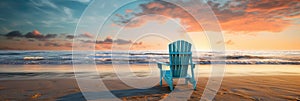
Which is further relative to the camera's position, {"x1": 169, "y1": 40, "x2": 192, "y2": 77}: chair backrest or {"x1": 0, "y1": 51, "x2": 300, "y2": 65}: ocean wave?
{"x1": 0, "y1": 51, "x2": 300, "y2": 65}: ocean wave

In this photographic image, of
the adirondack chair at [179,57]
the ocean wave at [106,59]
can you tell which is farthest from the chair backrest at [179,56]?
the ocean wave at [106,59]

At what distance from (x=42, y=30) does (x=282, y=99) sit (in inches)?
765

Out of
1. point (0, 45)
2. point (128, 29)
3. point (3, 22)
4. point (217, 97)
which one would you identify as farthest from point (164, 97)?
point (0, 45)

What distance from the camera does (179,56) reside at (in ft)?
14.5

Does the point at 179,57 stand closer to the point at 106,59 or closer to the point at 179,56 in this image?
the point at 179,56

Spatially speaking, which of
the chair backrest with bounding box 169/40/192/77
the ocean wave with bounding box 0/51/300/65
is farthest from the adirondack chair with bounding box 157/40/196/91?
the ocean wave with bounding box 0/51/300/65

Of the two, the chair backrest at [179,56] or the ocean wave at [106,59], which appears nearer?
the chair backrest at [179,56]

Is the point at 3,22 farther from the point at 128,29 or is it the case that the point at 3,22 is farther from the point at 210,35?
the point at 210,35

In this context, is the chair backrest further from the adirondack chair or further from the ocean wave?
the ocean wave

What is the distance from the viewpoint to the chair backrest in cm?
441

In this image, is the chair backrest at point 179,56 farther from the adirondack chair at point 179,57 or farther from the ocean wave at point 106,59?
the ocean wave at point 106,59

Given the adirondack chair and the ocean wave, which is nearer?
the adirondack chair

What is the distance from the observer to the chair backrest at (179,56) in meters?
4.41

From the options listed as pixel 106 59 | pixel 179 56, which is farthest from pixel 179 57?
pixel 106 59
